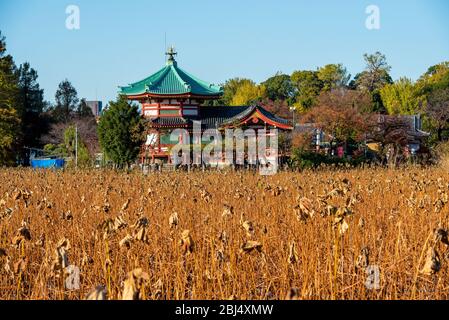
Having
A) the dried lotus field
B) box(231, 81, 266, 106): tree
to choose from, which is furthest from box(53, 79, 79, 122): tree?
the dried lotus field

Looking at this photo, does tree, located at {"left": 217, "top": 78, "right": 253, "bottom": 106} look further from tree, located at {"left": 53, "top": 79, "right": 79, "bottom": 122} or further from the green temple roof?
the green temple roof

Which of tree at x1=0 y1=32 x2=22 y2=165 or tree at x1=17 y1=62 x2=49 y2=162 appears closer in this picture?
tree at x1=0 y1=32 x2=22 y2=165

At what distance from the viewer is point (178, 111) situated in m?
25.8

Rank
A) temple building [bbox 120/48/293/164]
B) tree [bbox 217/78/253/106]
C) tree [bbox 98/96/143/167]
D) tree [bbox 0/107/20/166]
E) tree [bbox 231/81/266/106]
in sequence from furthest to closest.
Answer: tree [bbox 217/78/253/106] → tree [bbox 231/81/266/106] → temple building [bbox 120/48/293/164] → tree [bbox 0/107/20/166] → tree [bbox 98/96/143/167]

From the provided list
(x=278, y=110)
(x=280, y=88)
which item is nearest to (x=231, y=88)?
(x=280, y=88)

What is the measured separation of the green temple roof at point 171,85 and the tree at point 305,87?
1814 centimetres

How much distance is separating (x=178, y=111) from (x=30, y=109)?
10.9m

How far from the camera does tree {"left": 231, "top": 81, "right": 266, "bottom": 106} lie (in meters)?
45.8

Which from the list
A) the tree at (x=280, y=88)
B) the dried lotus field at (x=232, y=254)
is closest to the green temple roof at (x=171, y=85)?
the dried lotus field at (x=232, y=254)

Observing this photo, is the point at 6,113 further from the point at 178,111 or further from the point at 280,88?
the point at 280,88

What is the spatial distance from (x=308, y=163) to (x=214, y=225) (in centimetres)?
1337

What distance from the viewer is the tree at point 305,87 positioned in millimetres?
44906

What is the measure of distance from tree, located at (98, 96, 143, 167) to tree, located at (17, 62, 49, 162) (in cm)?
1098
